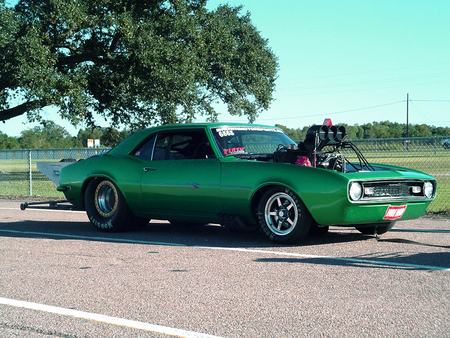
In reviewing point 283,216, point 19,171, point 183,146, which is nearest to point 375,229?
point 283,216

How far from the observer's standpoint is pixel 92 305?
4.08 m

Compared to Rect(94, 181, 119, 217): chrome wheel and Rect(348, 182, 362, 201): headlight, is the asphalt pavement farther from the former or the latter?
Rect(94, 181, 119, 217): chrome wheel

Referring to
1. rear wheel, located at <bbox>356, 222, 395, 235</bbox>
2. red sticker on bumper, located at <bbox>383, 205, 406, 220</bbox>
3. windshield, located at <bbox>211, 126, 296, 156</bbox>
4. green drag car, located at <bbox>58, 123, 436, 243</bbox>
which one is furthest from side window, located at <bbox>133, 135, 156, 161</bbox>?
red sticker on bumper, located at <bbox>383, 205, 406, 220</bbox>

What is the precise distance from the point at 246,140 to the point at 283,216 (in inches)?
55.2

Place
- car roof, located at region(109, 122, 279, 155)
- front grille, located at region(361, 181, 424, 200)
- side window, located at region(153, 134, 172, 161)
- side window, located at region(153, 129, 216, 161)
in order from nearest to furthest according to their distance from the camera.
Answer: front grille, located at region(361, 181, 424, 200), side window, located at region(153, 129, 216, 161), car roof, located at region(109, 122, 279, 155), side window, located at region(153, 134, 172, 161)

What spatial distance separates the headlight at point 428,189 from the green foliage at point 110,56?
15.6 meters

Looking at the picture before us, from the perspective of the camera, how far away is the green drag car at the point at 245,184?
6195 millimetres

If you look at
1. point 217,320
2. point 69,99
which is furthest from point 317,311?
point 69,99

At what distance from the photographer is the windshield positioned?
7.24m

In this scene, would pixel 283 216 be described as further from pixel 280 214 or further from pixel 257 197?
pixel 257 197

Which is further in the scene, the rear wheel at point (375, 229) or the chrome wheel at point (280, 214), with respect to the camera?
the rear wheel at point (375, 229)

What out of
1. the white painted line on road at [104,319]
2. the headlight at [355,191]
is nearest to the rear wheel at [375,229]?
the headlight at [355,191]

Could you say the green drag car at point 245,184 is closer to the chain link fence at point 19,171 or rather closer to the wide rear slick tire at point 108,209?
the wide rear slick tire at point 108,209

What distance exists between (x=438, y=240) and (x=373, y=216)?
4.08ft
